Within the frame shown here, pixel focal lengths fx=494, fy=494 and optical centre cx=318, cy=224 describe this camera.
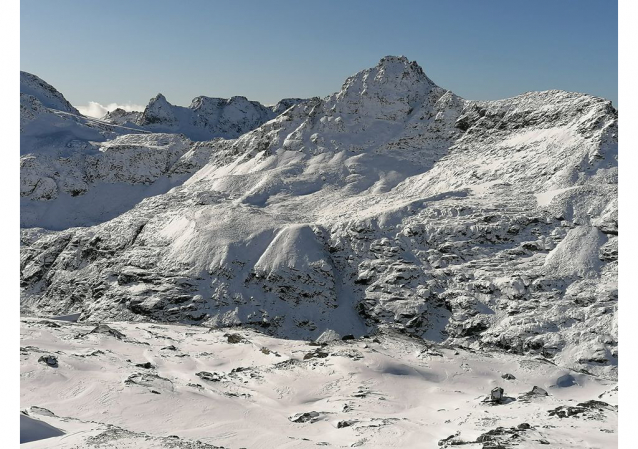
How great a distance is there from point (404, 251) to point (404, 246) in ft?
2.45

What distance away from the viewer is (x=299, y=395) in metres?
27.3

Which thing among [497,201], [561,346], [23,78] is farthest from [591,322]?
[23,78]

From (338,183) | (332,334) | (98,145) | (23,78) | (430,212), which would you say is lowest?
(332,334)

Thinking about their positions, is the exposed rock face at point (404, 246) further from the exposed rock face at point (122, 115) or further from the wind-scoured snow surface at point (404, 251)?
the exposed rock face at point (122, 115)

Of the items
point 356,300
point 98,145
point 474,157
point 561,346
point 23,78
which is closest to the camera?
point 561,346

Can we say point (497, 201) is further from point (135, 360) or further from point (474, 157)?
point (135, 360)

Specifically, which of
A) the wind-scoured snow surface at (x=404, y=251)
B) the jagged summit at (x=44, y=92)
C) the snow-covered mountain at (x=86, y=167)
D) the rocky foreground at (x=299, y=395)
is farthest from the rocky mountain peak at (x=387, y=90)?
the jagged summit at (x=44, y=92)

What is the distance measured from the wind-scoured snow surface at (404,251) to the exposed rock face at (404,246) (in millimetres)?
201

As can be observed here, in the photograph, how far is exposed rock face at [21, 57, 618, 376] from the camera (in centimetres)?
4662

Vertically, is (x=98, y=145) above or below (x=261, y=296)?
above

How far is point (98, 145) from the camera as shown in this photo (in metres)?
123

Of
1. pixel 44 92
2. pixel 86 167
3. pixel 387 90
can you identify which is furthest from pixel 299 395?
pixel 44 92

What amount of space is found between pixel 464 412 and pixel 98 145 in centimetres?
12103

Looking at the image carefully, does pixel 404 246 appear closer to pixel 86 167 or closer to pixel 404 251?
pixel 404 251
